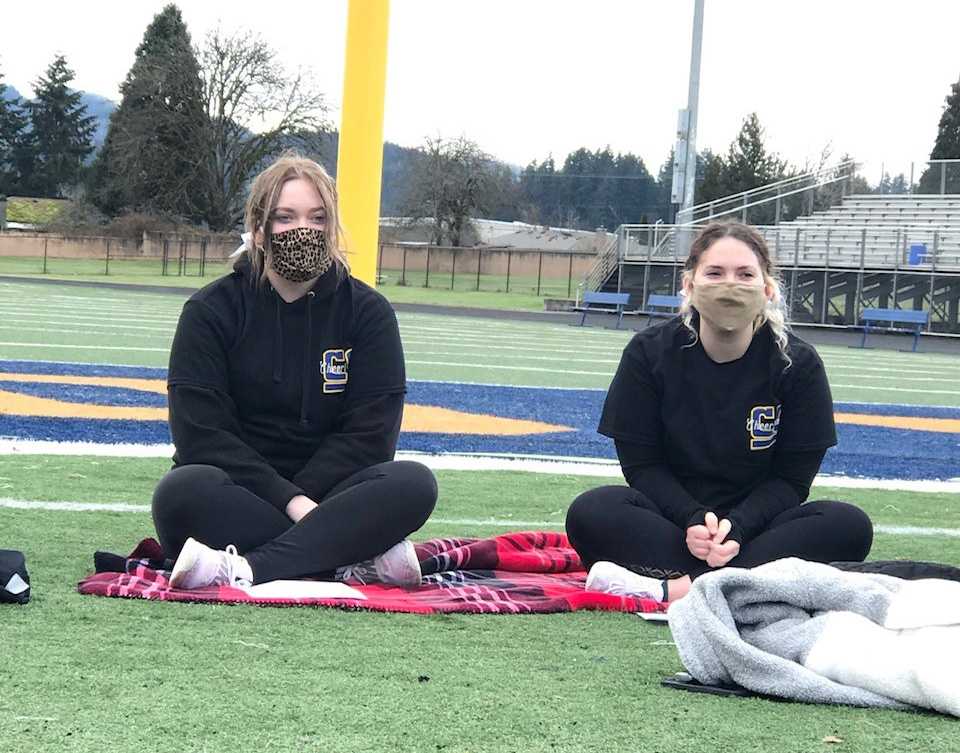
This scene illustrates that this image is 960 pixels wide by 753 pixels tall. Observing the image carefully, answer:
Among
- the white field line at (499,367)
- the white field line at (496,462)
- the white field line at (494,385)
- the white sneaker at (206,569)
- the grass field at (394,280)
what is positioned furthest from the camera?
the grass field at (394,280)

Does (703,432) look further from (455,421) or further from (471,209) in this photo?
(471,209)

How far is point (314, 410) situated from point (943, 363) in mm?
19612

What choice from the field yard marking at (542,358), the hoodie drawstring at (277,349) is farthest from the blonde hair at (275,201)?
the field yard marking at (542,358)

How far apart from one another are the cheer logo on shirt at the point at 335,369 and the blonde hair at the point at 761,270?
1.14 metres

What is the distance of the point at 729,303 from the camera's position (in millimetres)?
4820

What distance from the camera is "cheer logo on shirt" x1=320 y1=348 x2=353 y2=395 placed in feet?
16.4

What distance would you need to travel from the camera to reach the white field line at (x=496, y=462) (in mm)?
7938

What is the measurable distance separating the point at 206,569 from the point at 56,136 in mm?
94012

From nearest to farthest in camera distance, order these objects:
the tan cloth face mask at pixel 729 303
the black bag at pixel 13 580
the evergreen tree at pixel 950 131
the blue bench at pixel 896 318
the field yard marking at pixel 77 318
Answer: the black bag at pixel 13 580 → the tan cloth face mask at pixel 729 303 → the field yard marking at pixel 77 318 → the blue bench at pixel 896 318 → the evergreen tree at pixel 950 131

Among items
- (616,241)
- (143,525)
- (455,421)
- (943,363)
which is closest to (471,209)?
(616,241)

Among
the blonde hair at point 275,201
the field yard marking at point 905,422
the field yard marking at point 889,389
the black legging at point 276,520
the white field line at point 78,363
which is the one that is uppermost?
the blonde hair at point 275,201

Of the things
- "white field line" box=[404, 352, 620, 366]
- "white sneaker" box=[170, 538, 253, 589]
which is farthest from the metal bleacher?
"white sneaker" box=[170, 538, 253, 589]

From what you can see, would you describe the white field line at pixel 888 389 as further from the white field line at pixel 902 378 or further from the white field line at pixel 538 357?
the white field line at pixel 538 357

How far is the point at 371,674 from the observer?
3.52 metres
